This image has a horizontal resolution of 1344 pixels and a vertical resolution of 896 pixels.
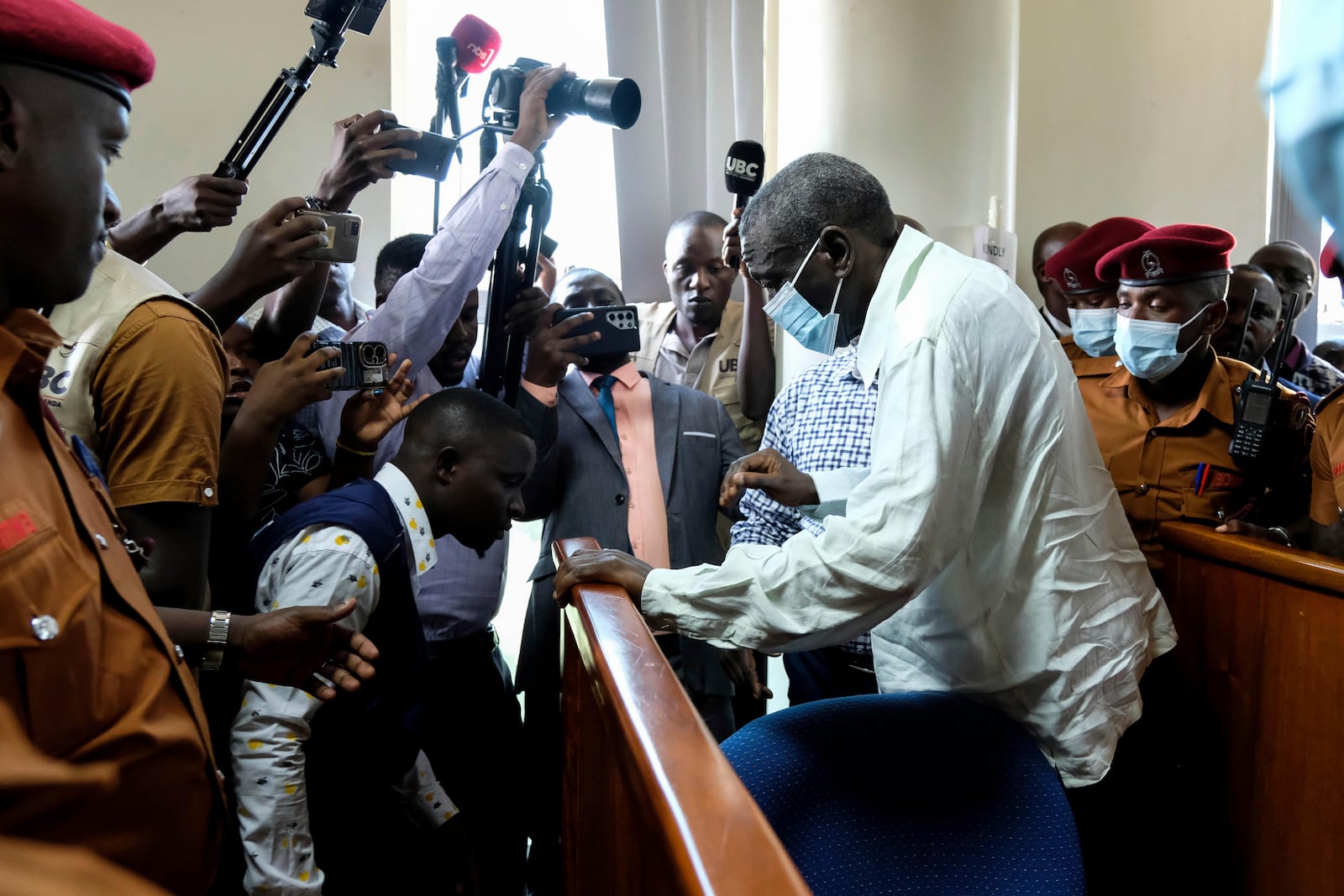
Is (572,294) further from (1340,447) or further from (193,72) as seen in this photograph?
(193,72)

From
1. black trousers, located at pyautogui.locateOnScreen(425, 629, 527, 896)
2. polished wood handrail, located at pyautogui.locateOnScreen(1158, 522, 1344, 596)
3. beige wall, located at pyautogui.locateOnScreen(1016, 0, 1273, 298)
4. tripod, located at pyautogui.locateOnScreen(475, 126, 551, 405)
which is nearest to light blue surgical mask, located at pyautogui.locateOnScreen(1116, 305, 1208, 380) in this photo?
polished wood handrail, located at pyautogui.locateOnScreen(1158, 522, 1344, 596)

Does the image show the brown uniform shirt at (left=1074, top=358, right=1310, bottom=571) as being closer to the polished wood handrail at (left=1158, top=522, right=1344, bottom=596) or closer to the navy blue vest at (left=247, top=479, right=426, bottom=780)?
the polished wood handrail at (left=1158, top=522, right=1344, bottom=596)

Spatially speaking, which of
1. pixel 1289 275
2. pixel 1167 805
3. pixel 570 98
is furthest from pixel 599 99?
pixel 1289 275

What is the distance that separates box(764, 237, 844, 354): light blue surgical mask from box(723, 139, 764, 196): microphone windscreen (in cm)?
82

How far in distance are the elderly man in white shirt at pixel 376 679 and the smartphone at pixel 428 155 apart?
20.3 inches

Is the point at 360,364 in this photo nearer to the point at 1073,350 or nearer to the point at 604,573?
the point at 604,573

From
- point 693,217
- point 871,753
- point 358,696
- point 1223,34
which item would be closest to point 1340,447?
point 871,753

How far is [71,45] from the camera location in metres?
0.90

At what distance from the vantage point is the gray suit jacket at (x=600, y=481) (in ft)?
7.56

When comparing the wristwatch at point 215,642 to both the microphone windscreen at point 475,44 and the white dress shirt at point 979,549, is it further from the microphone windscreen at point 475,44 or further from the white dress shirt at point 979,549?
the microphone windscreen at point 475,44

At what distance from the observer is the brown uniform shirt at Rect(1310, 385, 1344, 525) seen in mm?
2020

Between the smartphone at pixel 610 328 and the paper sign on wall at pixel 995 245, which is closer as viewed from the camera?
the smartphone at pixel 610 328

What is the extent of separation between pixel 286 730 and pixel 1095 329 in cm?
211

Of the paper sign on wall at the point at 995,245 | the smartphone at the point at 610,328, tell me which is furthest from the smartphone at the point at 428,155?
the paper sign on wall at the point at 995,245
